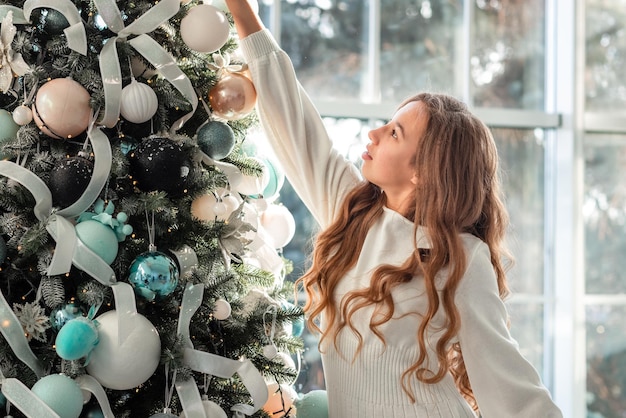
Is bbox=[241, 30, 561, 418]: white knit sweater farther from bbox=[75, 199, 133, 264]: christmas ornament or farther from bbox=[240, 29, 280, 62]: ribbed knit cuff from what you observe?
bbox=[75, 199, 133, 264]: christmas ornament

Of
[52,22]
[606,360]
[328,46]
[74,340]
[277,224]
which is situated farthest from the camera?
[606,360]

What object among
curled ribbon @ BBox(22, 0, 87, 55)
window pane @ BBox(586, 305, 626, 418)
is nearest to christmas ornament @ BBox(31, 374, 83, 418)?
curled ribbon @ BBox(22, 0, 87, 55)

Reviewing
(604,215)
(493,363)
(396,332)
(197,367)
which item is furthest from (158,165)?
(604,215)

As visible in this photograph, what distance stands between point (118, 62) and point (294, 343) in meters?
0.64

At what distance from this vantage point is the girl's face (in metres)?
1.72

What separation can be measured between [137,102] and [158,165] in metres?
0.11

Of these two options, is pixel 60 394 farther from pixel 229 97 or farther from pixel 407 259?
pixel 407 259

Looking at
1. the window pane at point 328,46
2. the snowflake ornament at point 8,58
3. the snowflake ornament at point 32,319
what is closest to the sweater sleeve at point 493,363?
the snowflake ornament at point 32,319

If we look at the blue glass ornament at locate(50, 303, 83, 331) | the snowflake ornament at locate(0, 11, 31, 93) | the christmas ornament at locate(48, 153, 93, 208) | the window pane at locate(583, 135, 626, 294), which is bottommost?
the window pane at locate(583, 135, 626, 294)

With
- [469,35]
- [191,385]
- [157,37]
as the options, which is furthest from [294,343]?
[469,35]

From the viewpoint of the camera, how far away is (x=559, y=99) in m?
3.75

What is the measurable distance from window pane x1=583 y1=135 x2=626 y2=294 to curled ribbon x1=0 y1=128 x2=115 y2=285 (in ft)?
9.82

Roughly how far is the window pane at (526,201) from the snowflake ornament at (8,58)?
284cm

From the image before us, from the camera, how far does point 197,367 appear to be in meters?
1.30
